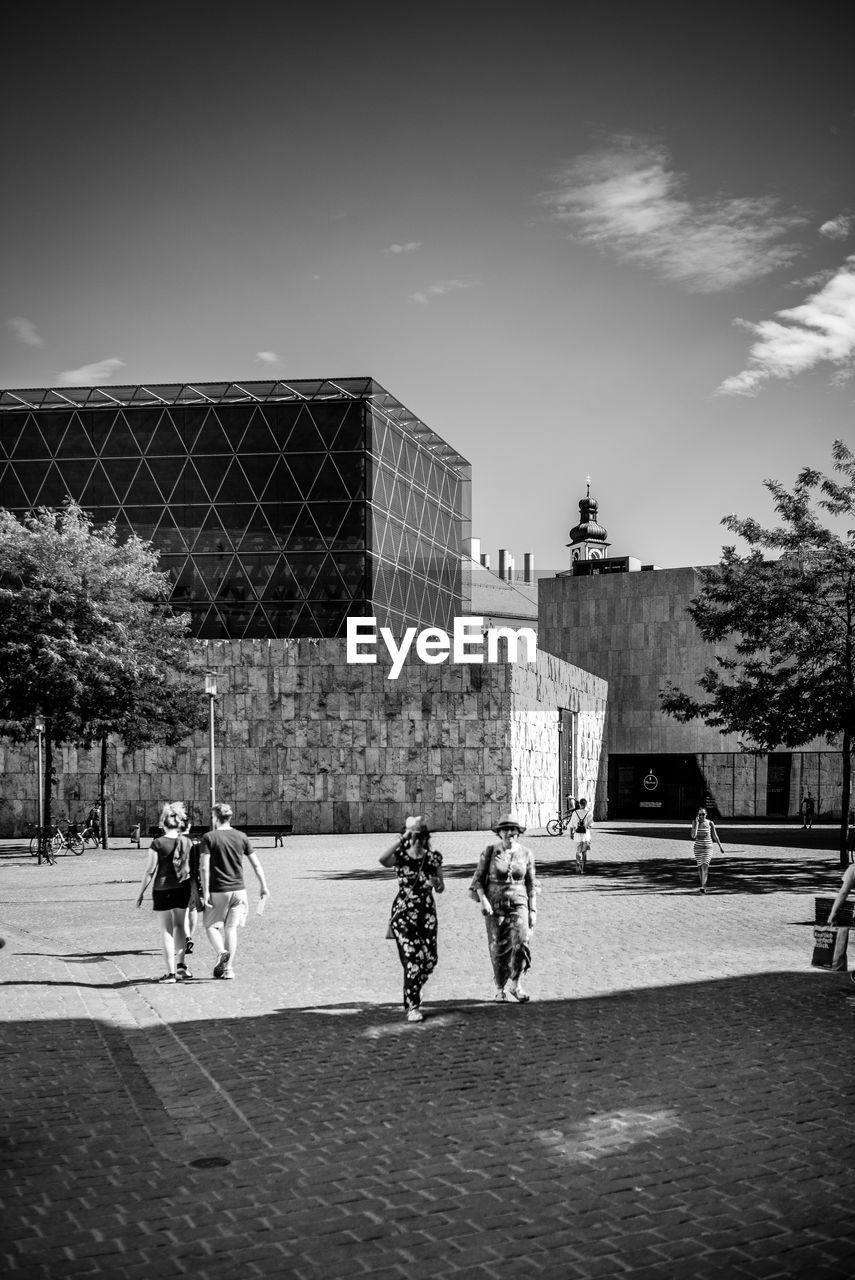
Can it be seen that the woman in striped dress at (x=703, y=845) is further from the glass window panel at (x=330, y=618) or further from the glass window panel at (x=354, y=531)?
the glass window panel at (x=354, y=531)

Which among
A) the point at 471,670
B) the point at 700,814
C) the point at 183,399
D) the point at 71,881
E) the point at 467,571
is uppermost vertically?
the point at 183,399

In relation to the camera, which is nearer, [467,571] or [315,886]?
[315,886]

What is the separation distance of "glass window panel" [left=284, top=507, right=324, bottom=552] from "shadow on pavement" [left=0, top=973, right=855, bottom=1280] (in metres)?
45.9

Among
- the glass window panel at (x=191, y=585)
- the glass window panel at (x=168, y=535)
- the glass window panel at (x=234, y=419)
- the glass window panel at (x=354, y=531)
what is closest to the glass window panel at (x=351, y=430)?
the glass window panel at (x=354, y=531)

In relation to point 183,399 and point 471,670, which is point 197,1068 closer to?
point 471,670

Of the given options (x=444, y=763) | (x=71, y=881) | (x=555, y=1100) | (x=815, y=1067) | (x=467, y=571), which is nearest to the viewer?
(x=555, y=1100)

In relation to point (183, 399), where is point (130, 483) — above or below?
below

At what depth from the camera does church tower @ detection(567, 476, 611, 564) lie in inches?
4284

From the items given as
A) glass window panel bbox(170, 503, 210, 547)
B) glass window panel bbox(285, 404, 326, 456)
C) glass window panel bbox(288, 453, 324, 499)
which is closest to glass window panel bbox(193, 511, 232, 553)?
glass window panel bbox(170, 503, 210, 547)

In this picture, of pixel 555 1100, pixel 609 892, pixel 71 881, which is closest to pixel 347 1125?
pixel 555 1100

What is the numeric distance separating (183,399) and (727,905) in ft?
144

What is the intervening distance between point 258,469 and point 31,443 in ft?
35.8

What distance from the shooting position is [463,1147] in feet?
21.9

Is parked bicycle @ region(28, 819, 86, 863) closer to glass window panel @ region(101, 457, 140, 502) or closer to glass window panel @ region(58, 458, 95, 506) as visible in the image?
glass window panel @ region(101, 457, 140, 502)
